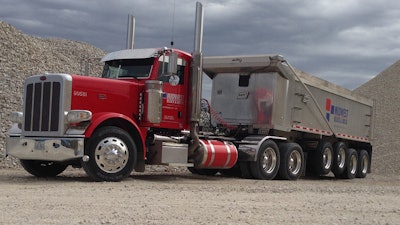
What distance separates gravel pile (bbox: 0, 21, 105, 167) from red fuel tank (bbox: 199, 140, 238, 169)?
5794mm

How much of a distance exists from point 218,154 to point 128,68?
2926 millimetres

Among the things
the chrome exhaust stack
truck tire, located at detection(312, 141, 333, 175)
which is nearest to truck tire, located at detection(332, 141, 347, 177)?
truck tire, located at detection(312, 141, 333, 175)

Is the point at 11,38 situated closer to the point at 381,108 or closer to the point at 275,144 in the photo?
the point at 275,144

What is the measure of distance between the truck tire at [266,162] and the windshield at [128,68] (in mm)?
3667

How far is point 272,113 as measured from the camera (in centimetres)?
1464

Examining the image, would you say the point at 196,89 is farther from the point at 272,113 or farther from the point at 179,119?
the point at 272,113

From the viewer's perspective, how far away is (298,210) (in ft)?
24.6

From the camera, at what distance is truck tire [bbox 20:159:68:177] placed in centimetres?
1251

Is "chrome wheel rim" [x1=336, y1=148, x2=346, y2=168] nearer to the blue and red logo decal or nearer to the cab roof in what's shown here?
the blue and red logo decal

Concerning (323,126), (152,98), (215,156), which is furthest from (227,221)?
(323,126)

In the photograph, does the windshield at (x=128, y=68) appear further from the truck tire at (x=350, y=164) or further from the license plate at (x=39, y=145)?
the truck tire at (x=350, y=164)

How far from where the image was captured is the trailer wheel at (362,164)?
19859 millimetres

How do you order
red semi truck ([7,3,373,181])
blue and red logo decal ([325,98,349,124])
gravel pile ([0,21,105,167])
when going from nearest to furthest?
red semi truck ([7,3,373,181]), blue and red logo decal ([325,98,349,124]), gravel pile ([0,21,105,167])

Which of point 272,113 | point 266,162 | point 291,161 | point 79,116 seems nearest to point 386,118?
point 291,161
